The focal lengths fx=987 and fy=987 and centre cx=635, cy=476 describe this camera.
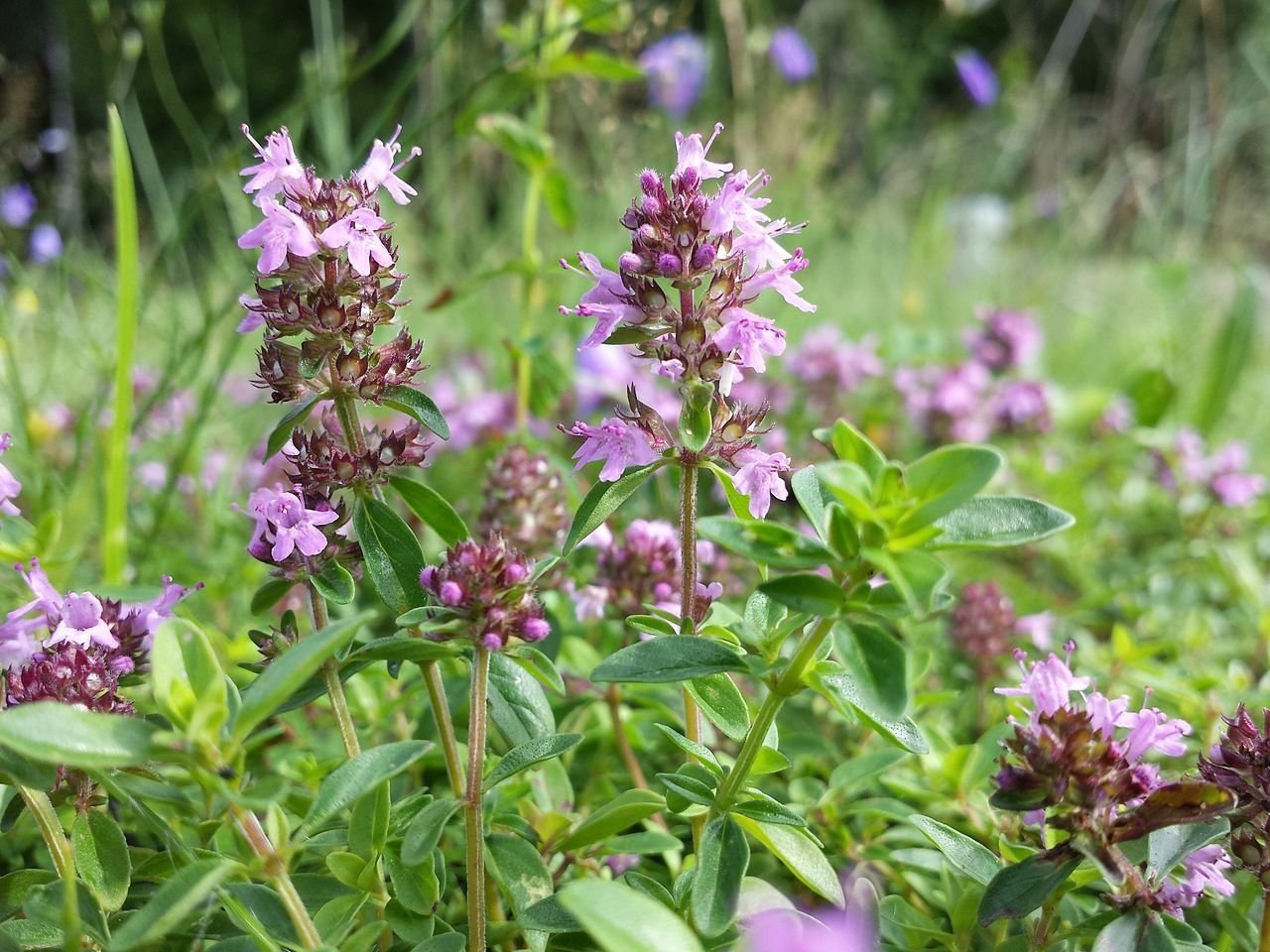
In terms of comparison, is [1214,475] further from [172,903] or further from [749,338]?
[172,903]

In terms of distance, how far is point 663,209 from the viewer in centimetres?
109

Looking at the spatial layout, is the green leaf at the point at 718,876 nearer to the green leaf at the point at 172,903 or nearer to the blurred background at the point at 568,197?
the green leaf at the point at 172,903

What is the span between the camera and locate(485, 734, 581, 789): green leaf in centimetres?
95

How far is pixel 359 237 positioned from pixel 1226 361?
3.36m

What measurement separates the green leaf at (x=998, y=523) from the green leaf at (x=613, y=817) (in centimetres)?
40

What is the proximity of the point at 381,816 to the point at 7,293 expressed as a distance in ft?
15.8

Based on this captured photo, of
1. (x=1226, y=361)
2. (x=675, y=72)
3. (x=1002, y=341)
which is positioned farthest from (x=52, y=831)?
(x=675, y=72)

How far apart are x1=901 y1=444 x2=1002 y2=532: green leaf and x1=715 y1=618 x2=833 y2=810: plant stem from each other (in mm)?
143

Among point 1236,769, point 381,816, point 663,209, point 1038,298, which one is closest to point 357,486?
point 381,816

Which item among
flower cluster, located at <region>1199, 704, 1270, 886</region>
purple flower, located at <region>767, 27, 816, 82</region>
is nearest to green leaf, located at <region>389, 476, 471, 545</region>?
flower cluster, located at <region>1199, 704, 1270, 886</region>

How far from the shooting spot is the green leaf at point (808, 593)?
33.3 inches

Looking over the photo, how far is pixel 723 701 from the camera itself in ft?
3.52

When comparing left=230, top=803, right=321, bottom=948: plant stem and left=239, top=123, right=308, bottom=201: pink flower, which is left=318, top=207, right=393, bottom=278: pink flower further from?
left=230, top=803, right=321, bottom=948: plant stem

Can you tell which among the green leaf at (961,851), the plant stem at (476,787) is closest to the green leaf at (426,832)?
the plant stem at (476,787)
